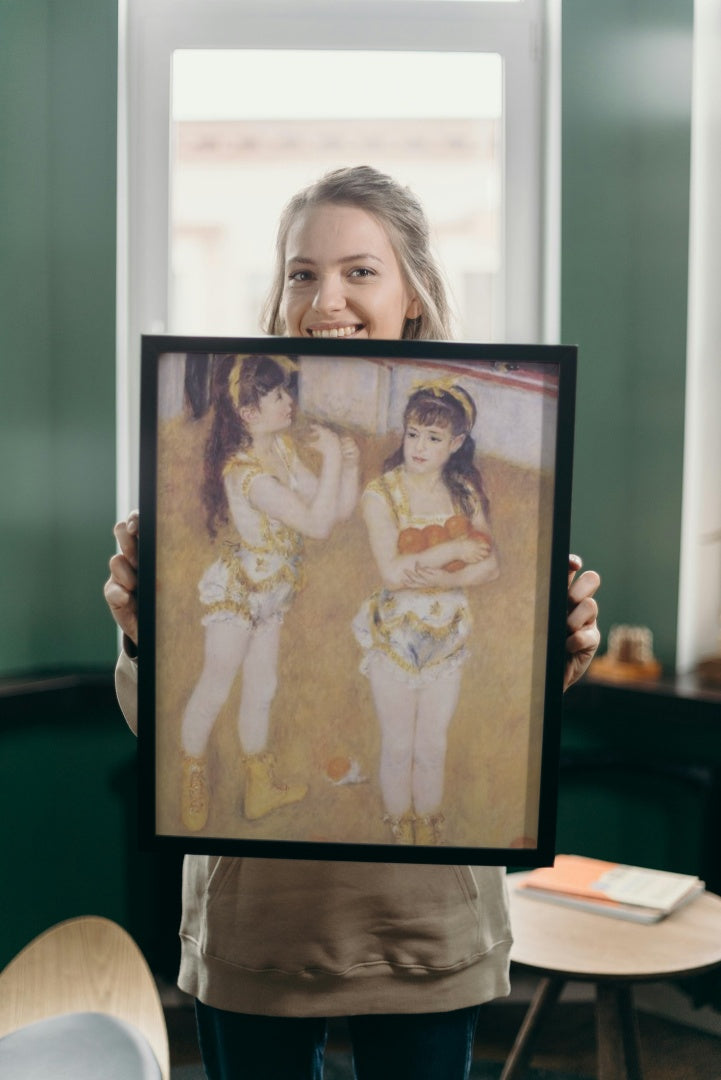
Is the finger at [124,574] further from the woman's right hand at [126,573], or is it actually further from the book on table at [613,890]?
the book on table at [613,890]

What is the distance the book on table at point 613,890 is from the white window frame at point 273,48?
129 cm

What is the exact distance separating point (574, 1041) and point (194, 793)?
1.96m

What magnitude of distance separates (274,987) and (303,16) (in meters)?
2.32

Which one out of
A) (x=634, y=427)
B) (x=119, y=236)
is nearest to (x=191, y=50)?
(x=119, y=236)

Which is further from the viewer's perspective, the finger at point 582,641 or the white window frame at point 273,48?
the white window frame at point 273,48

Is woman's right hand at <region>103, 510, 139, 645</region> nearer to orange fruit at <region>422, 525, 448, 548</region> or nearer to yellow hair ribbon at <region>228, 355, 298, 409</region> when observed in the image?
yellow hair ribbon at <region>228, 355, 298, 409</region>

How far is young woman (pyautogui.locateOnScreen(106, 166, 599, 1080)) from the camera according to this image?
105 centimetres

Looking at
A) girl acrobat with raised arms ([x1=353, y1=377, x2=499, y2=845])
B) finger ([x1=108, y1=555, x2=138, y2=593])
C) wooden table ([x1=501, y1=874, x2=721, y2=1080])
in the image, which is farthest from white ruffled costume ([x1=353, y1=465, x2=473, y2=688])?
wooden table ([x1=501, y1=874, x2=721, y2=1080])

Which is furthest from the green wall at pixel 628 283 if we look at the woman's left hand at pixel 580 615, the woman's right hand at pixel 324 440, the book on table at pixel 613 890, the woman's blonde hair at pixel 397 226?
the woman's right hand at pixel 324 440

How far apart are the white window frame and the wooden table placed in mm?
1406

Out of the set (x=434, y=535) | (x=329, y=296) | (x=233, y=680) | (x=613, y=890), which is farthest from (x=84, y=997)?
(x=613, y=890)

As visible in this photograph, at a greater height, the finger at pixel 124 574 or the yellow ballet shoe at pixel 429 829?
the finger at pixel 124 574

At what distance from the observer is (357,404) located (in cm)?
94

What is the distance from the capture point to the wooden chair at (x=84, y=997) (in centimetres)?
84
